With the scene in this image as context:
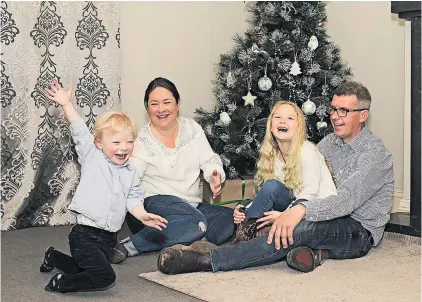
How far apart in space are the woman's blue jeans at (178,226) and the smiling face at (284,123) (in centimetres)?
53

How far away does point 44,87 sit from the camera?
380 cm

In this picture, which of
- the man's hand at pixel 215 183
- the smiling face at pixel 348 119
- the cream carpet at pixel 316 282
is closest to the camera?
the cream carpet at pixel 316 282

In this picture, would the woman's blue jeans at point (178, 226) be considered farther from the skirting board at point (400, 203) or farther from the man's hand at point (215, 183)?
the skirting board at point (400, 203)

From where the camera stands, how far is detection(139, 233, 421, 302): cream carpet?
8.09ft

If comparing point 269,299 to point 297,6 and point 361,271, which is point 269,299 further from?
point 297,6

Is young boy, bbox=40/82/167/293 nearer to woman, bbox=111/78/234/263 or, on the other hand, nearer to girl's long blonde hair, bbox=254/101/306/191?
woman, bbox=111/78/234/263

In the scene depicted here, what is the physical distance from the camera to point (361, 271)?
109 inches

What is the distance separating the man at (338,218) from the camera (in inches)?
108

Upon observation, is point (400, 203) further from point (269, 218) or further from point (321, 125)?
point (269, 218)

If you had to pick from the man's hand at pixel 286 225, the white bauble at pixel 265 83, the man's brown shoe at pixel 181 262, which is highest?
the white bauble at pixel 265 83

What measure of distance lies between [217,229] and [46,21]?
4.77 feet

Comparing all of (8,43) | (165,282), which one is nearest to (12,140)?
(8,43)

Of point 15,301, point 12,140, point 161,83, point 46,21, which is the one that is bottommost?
point 15,301

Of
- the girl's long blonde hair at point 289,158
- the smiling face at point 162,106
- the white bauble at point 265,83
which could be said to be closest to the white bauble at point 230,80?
the white bauble at point 265,83
